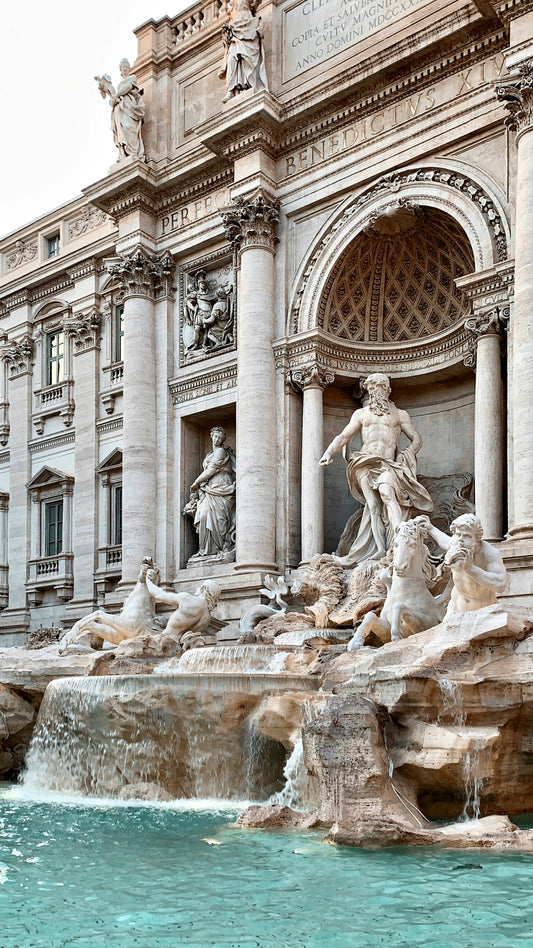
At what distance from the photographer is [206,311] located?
781 inches

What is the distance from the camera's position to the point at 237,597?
1717 cm

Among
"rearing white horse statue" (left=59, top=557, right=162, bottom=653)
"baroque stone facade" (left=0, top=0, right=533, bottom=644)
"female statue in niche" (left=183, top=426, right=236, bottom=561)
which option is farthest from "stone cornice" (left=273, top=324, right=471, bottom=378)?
"rearing white horse statue" (left=59, top=557, right=162, bottom=653)

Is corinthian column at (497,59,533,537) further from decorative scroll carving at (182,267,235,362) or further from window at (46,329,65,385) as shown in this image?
window at (46,329,65,385)

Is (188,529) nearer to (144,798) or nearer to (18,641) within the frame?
(18,641)

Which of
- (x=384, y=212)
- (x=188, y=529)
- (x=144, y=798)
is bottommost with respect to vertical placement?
(x=144, y=798)

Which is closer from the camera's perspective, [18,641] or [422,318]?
[422,318]

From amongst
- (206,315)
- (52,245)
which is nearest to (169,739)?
(206,315)

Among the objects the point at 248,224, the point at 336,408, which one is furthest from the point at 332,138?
the point at 336,408

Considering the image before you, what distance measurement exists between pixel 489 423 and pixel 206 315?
7.46 m

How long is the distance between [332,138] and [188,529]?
27.0ft

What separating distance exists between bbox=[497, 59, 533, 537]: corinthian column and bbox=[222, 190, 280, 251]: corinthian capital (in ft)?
17.3

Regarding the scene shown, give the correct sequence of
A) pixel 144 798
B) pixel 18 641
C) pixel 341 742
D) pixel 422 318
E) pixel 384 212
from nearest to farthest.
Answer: pixel 341 742, pixel 144 798, pixel 384 212, pixel 422 318, pixel 18 641

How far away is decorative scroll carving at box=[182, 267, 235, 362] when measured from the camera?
64.1ft

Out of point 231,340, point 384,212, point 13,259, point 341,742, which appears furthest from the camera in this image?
point 13,259
